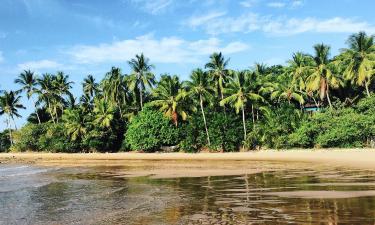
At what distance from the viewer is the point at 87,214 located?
12172 mm

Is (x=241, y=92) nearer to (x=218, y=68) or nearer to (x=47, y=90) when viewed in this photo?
(x=218, y=68)

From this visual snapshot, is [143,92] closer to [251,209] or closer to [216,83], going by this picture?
[216,83]

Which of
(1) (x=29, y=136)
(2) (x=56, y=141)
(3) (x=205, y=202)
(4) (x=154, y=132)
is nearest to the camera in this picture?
(3) (x=205, y=202)

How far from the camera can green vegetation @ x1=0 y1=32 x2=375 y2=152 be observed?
40.2 metres

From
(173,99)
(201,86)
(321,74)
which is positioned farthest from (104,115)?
(321,74)

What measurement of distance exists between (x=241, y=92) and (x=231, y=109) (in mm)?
5412

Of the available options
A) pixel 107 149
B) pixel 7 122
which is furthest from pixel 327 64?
pixel 7 122

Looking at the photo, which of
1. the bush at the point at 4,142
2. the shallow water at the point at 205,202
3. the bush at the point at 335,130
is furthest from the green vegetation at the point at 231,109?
the shallow water at the point at 205,202

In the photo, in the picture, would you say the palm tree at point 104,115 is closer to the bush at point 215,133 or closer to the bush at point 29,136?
the bush at point 215,133

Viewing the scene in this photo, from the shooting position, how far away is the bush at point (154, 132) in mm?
48938

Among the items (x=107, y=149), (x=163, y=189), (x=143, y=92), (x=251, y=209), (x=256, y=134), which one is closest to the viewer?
(x=251, y=209)

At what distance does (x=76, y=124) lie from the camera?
55062 millimetres

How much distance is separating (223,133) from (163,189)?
2950 cm

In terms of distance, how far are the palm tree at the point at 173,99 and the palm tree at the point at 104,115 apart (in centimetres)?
699
